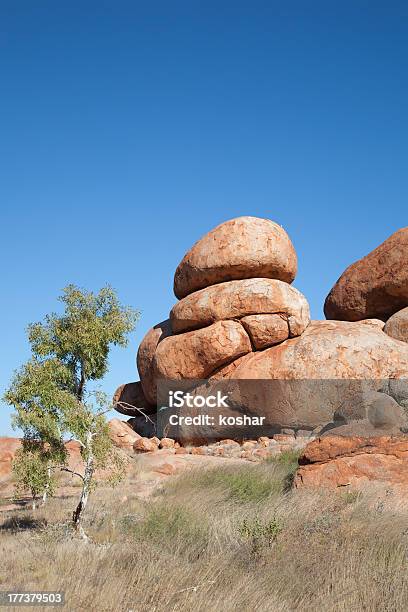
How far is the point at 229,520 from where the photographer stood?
974 cm

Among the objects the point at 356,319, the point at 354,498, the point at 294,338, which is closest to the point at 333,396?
the point at 294,338

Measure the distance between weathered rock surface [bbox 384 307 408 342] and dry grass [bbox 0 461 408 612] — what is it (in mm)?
16794

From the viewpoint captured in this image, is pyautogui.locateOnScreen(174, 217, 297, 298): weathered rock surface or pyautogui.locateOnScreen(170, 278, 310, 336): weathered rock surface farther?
pyautogui.locateOnScreen(174, 217, 297, 298): weathered rock surface

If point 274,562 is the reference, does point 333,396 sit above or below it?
above

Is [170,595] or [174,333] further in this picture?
[174,333]

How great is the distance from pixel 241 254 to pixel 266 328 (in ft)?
12.5

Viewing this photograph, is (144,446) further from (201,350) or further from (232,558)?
(232,558)

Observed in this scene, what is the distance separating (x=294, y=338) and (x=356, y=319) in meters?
6.48

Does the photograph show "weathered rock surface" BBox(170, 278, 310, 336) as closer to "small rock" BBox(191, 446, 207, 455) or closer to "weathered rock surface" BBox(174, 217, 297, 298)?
"weathered rock surface" BBox(174, 217, 297, 298)

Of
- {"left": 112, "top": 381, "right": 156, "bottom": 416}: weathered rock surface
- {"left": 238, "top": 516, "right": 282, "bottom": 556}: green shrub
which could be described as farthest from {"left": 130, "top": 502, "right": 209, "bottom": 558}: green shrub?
{"left": 112, "top": 381, "right": 156, "bottom": 416}: weathered rock surface

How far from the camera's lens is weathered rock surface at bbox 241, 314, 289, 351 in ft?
83.5

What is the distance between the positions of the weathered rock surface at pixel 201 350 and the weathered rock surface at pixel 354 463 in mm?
12751

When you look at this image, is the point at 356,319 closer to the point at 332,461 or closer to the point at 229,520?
the point at 332,461

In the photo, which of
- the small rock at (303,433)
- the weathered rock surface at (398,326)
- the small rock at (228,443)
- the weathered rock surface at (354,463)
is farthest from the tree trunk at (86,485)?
the weathered rock surface at (398,326)
